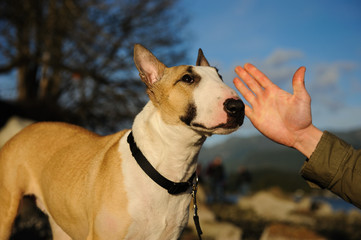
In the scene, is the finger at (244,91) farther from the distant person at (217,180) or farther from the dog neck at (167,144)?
the distant person at (217,180)

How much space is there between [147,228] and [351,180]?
174cm

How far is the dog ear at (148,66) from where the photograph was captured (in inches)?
133

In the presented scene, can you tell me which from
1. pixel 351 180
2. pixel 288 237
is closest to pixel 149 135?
pixel 351 180

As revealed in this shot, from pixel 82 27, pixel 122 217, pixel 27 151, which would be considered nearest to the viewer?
pixel 122 217

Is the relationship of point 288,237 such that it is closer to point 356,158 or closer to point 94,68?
point 356,158

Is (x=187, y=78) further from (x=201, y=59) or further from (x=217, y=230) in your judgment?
(x=217, y=230)

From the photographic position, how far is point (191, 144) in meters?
Answer: 3.05

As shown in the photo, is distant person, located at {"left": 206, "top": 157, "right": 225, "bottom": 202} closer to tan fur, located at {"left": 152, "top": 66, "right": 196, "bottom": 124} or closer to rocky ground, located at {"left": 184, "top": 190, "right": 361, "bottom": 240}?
rocky ground, located at {"left": 184, "top": 190, "right": 361, "bottom": 240}

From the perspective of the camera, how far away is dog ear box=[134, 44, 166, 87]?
3379 millimetres

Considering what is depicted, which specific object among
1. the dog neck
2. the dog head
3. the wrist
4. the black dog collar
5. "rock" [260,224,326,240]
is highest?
the dog head

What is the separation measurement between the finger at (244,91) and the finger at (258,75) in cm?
16

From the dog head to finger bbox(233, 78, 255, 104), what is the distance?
0.35 metres

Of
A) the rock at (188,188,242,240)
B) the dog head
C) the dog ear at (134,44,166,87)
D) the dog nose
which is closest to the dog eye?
the dog head

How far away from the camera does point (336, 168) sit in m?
2.57
